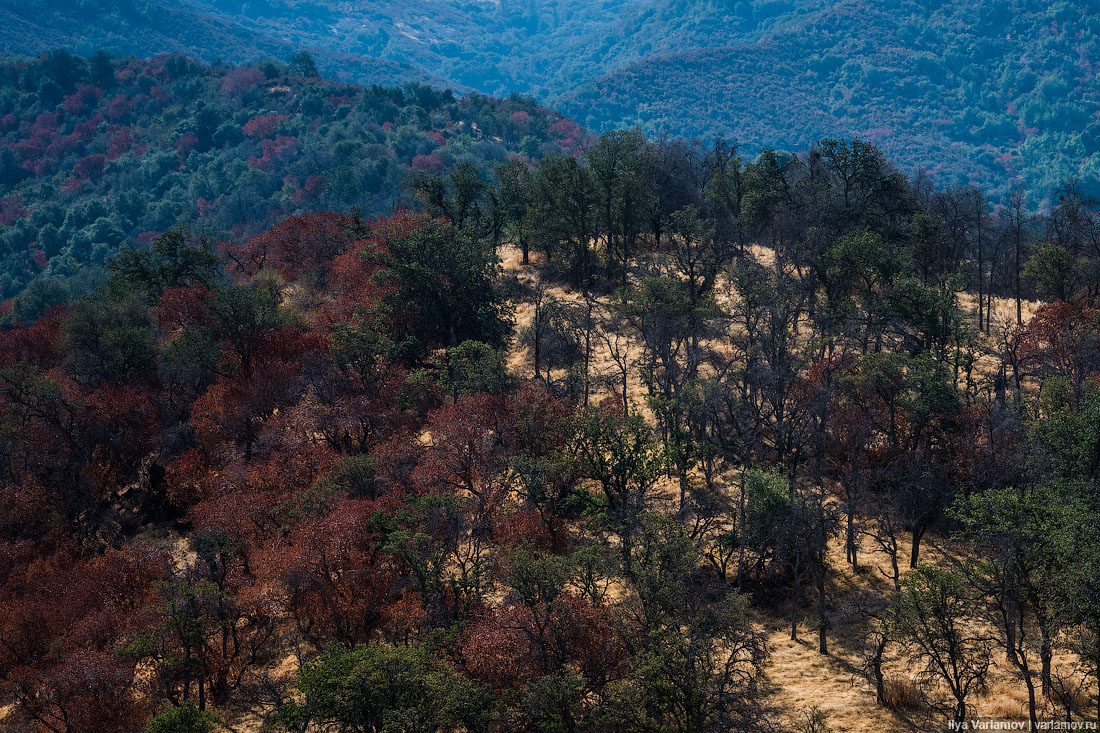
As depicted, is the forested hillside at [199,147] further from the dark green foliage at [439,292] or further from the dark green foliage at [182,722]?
the dark green foliage at [182,722]

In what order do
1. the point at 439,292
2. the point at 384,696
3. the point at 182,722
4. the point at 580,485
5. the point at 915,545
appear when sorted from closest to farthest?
the point at 384,696 → the point at 182,722 → the point at 915,545 → the point at 580,485 → the point at 439,292

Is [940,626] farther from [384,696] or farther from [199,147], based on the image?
[199,147]

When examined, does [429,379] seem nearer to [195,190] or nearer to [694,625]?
[694,625]

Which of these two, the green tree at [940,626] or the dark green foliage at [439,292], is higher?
the dark green foliage at [439,292]

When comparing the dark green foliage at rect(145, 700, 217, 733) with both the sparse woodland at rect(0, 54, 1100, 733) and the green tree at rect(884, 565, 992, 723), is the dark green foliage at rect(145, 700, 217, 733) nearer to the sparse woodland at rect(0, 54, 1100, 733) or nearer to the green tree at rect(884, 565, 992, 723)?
the sparse woodland at rect(0, 54, 1100, 733)

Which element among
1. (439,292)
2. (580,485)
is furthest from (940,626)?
(439,292)

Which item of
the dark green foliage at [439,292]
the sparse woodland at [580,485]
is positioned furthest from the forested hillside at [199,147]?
the dark green foliage at [439,292]
